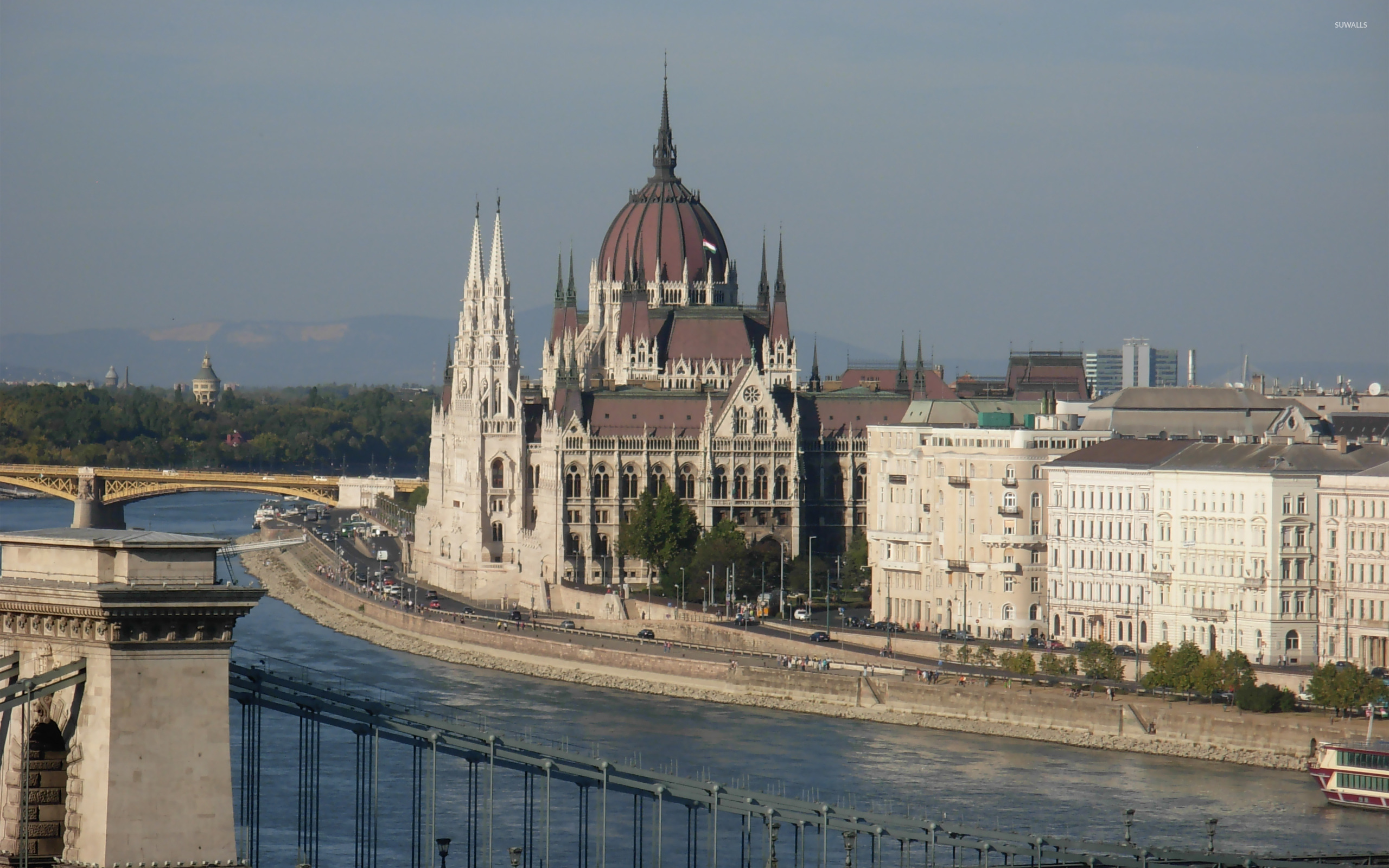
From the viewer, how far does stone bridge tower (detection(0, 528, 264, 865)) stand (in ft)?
93.5

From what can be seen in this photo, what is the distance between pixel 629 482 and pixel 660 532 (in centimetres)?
499

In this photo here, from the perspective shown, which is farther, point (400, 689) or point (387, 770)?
point (400, 689)

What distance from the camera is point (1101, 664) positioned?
64.2 metres

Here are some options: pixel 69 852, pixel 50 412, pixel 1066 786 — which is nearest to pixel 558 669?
pixel 1066 786

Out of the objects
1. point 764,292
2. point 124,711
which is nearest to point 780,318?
point 764,292

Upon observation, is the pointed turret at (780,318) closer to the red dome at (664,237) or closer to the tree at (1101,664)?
the red dome at (664,237)

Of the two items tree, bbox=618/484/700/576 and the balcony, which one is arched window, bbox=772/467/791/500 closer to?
tree, bbox=618/484/700/576

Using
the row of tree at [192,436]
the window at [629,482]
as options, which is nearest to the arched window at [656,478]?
the window at [629,482]

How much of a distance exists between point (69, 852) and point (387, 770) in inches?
987

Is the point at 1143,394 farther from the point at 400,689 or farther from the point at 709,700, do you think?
the point at 400,689

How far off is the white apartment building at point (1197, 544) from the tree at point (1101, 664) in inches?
109

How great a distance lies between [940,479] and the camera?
252ft

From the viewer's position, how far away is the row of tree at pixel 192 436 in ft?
537

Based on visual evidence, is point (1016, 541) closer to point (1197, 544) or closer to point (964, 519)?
point (964, 519)
